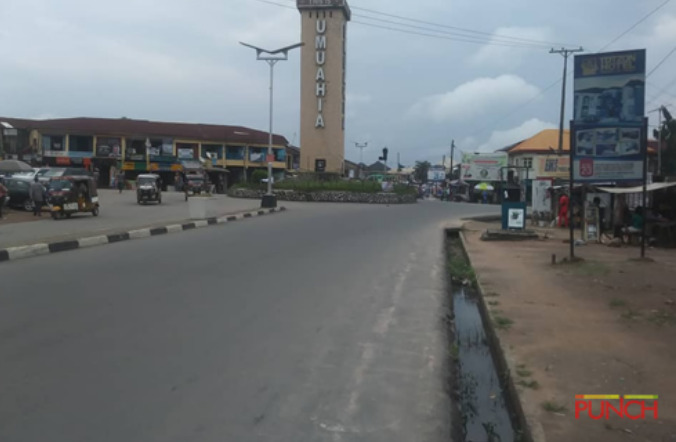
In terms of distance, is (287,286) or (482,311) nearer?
(482,311)

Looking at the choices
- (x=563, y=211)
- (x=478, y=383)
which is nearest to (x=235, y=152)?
(x=563, y=211)

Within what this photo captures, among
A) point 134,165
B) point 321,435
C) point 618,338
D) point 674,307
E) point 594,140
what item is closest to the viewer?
point 321,435

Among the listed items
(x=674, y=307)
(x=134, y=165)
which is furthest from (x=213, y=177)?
(x=674, y=307)

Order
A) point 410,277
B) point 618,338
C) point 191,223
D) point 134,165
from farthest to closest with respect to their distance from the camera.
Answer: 1. point 134,165
2. point 191,223
3. point 410,277
4. point 618,338

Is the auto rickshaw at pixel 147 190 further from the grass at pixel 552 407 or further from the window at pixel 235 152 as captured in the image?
the window at pixel 235 152

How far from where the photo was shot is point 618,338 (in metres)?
6.21

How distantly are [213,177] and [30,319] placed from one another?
5954 centimetres

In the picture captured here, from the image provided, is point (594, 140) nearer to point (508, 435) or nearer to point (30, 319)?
point (508, 435)

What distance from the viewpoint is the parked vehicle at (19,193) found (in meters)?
22.9

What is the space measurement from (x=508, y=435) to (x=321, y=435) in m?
1.41

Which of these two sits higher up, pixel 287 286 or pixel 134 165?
pixel 134 165

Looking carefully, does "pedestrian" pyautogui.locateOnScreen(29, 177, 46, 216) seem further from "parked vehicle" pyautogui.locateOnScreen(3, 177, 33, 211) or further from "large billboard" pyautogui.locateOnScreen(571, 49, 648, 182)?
"large billboard" pyautogui.locateOnScreen(571, 49, 648, 182)

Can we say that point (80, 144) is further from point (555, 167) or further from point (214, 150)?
point (555, 167)

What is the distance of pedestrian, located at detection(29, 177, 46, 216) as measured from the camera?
837 inches
